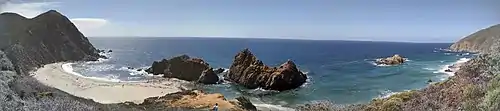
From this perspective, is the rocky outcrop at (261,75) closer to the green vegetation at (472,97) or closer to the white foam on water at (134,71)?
the white foam on water at (134,71)

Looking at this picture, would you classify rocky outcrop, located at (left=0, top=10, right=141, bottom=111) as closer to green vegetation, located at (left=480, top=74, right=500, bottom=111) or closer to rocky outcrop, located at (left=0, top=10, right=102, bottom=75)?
rocky outcrop, located at (left=0, top=10, right=102, bottom=75)

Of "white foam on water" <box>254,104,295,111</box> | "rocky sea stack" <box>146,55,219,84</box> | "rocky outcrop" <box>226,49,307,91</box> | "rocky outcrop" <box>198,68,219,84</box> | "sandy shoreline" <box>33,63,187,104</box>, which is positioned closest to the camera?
"white foam on water" <box>254,104,295,111</box>

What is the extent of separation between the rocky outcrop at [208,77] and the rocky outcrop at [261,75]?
4.30 ft

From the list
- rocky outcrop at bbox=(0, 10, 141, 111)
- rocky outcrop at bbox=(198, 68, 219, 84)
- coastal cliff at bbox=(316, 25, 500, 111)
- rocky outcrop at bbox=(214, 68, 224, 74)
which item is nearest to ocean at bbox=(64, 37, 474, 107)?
rocky outcrop at bbox=(198, 68, 219, 84)

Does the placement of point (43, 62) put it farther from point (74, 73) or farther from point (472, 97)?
point (472, 97)

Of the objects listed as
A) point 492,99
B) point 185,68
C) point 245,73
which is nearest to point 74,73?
point 185,68

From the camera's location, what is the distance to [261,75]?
35156mm

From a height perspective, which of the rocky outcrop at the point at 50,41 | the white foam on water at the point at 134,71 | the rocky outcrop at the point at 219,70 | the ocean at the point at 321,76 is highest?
the rocky outcrop at the point at 50,41

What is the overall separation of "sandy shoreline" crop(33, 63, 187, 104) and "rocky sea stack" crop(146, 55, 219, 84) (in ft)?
5.26

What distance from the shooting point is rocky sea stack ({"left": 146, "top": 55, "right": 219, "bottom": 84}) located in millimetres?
36906

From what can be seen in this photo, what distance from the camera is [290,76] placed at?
35.2 metres

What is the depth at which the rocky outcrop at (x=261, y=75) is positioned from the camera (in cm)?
3425

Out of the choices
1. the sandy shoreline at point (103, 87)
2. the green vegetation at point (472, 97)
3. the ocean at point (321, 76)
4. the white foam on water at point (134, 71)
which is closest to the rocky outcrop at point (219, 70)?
the ocean at point (321, 76)

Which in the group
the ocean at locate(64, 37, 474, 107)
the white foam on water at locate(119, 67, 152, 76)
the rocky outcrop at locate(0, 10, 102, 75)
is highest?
the rocky outcrop at locate(0, 10, 102, 75)
